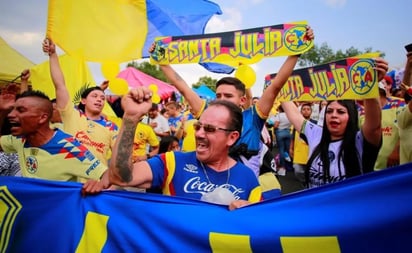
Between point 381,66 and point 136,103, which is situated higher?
point 381,66

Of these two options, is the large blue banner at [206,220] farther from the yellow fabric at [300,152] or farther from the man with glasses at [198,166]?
the yellow fabric at [300,152]

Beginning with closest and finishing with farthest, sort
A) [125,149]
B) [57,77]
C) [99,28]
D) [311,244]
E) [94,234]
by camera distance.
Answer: [311,244] < [125,149] < [94,234] < [57,77] < [99,28]

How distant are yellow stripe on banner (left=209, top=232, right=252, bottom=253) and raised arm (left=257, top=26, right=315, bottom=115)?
1481 mm

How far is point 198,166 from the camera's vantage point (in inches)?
77.0

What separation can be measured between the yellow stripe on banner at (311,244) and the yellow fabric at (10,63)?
5.93 meters

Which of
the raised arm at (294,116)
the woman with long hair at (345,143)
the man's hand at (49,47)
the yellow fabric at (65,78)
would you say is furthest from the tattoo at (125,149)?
the yellow fabric at (65,78)

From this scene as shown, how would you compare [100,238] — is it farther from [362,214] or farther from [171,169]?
[362,214]

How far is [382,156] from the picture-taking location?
293cm

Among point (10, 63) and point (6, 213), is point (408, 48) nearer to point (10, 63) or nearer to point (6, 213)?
point (6, 213)

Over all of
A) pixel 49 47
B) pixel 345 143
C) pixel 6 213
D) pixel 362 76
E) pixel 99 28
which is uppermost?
pixel 99 28

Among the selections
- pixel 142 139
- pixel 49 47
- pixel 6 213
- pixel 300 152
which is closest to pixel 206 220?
pixel 6 213

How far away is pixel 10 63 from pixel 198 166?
574 cm

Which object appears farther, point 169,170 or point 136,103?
point 169,170

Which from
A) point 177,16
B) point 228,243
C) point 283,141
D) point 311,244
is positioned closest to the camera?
point 311,244
